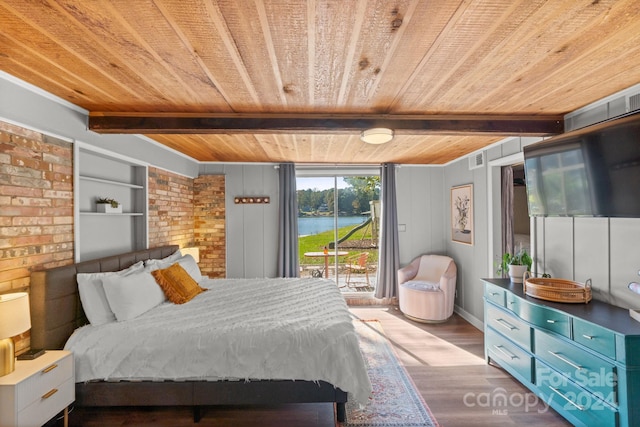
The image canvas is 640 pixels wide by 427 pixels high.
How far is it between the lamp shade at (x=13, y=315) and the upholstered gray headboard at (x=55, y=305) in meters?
0.32

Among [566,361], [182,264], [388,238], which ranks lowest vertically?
[566,361]

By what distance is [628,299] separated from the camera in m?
2.05

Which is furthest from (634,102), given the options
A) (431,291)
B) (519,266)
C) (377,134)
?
(431,291)

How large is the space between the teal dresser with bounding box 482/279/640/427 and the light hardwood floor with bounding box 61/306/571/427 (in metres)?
0.15

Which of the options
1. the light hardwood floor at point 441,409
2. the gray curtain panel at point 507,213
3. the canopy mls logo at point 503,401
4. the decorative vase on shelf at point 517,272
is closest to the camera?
the light hardwood floor at point 441,409

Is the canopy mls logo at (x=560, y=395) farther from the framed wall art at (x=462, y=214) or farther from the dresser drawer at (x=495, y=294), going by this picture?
the framed wall art at (x=462, y=214)

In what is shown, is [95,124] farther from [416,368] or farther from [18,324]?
[416,368]

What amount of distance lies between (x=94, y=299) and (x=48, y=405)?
69cm

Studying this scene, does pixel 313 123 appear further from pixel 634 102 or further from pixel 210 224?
pixel 210 224

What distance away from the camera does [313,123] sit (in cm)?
246

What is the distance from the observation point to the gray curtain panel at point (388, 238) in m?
4.81

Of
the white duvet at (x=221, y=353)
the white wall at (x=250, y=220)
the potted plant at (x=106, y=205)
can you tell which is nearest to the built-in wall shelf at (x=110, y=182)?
the potted plant at (x=106, y=205)

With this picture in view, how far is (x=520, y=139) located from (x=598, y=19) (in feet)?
6.80

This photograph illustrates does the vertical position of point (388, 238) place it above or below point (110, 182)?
below
